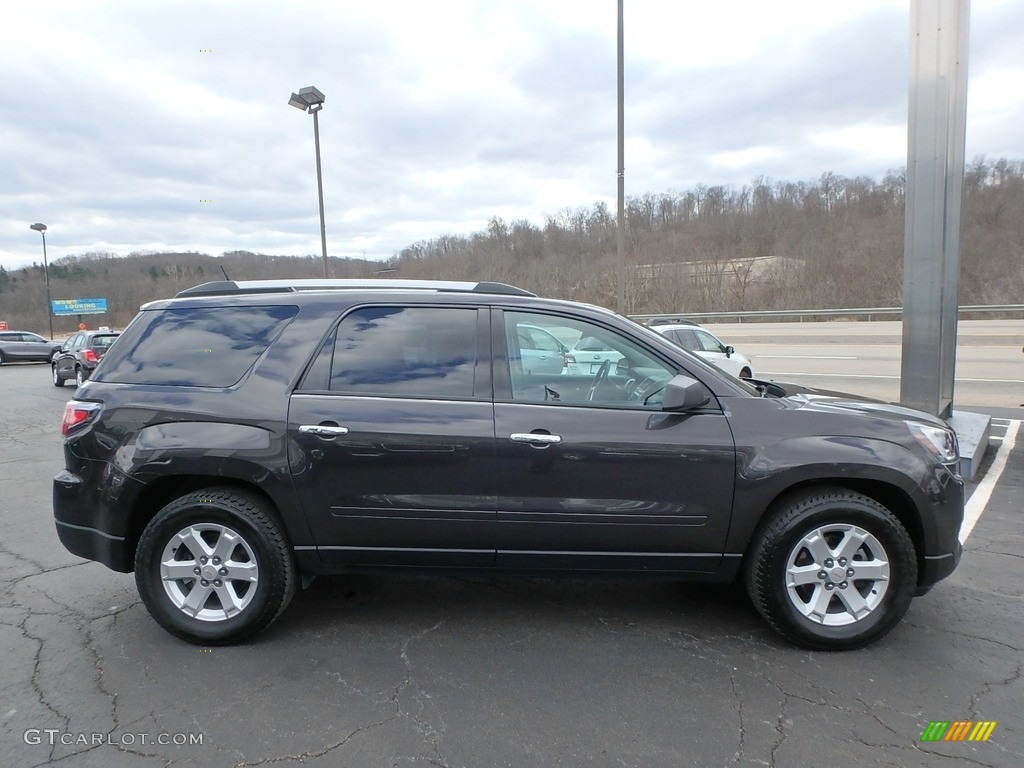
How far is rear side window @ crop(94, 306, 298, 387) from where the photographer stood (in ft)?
11.8

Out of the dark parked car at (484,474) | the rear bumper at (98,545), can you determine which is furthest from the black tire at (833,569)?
the rear bumper at (98,545)

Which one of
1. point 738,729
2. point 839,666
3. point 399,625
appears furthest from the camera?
point 399,625

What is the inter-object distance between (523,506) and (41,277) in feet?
320

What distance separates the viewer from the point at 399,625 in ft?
12.1

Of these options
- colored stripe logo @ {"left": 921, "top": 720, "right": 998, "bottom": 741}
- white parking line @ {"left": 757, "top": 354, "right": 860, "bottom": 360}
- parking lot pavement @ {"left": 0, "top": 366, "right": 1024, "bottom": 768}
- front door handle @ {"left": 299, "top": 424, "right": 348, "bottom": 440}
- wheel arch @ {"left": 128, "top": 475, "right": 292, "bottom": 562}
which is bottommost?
Answer: colored stripe logo @ {"left": 921, "top": 720, "right": 998, "bottom": 741}

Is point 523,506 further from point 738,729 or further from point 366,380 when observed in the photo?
point 738,729

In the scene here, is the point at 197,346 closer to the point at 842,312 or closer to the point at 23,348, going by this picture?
the point at 842,312

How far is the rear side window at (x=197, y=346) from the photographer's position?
3.60 metres

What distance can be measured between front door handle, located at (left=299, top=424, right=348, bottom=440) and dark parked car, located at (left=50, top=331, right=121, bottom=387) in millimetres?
16786

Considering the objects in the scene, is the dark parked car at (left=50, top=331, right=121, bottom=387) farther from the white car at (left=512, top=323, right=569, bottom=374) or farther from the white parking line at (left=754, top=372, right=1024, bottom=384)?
the white parking line at (left=754, top=372, right=1024, bottom=384)

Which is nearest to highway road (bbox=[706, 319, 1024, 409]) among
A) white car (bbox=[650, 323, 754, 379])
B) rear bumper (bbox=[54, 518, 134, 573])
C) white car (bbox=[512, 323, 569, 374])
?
white car (bbox=[650, 323, 754, 379])

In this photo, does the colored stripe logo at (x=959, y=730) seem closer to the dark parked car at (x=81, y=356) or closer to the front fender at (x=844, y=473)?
the front fender at (x=844, y=473)

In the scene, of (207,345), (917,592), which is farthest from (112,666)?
(917,592)

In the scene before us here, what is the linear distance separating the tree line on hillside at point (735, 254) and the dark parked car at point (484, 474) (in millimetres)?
31969
